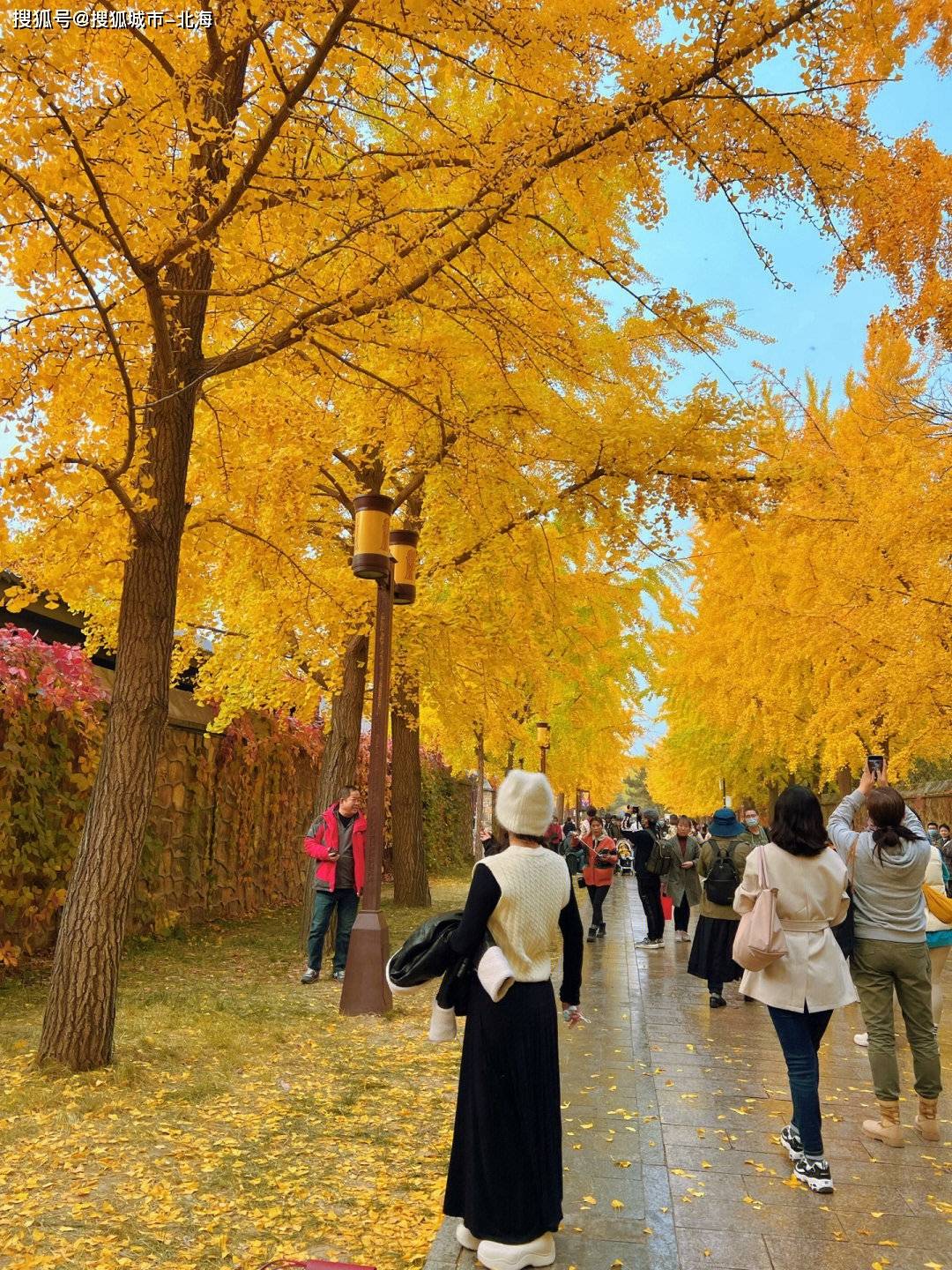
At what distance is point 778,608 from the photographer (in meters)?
15.8

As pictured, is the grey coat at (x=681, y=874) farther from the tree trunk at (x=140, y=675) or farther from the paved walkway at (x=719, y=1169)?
the tree trunk at (x=140, y=675)

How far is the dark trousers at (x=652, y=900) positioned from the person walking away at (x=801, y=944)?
7.62 metres

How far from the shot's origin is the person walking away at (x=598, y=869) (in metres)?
12.9

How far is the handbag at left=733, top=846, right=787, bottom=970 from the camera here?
4.18 metres

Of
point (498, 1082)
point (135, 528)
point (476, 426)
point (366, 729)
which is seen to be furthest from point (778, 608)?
→ point (498, 1082)

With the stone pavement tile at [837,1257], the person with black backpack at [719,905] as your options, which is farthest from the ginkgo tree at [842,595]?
the stone pavement tile at [837,1257]

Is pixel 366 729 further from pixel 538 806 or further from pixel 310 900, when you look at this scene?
pixel 538 806

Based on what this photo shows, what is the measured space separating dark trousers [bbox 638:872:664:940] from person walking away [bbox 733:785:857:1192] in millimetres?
7617

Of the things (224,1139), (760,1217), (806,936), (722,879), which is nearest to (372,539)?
(722,879)

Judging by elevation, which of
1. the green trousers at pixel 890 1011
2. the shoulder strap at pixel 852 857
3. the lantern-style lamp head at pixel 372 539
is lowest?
the green trousers at pixel 890 1011

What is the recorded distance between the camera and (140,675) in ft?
18.8

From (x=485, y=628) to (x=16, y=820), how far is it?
5.49 m

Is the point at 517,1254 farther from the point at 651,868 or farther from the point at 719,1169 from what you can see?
the point at 651,868

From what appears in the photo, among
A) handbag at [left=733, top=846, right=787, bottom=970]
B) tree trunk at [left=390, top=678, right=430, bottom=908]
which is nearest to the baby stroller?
tree trunk at [left=390, top=678, right=430, bottom=908]
